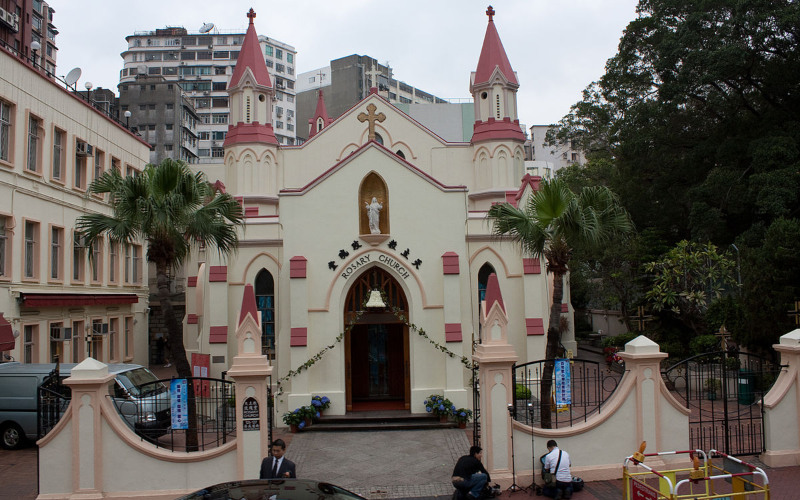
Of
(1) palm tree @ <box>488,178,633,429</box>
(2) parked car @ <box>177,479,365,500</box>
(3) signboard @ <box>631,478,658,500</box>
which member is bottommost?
(3) signboard @ <box>631,478,658,500</box>

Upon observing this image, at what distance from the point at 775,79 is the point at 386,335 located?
1864 cm

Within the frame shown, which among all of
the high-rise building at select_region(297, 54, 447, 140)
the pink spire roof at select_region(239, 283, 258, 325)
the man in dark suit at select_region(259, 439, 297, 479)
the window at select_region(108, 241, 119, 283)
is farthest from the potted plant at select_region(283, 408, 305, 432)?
the high-rise building at select_region(297, 54, 447, 140)

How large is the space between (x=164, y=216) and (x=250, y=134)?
13.3 m

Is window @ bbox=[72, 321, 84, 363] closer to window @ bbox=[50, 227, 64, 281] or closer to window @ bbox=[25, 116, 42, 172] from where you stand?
window @ bbox=[50, 227, 64, 281]

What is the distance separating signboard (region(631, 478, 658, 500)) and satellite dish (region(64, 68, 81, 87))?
23.2 meters

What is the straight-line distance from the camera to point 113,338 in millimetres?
28125

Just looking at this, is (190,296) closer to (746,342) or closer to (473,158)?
(473,158)

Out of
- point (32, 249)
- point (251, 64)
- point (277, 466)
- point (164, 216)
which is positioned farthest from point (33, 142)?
point (277, 466)

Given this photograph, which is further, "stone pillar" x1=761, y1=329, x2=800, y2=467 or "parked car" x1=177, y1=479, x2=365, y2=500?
"stone pillar" x1=761, y1=329, x2=800, y2=467

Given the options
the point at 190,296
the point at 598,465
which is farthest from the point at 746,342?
the point at 190,296

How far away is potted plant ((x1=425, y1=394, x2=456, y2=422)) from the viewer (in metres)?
17.2

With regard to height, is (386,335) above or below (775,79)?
below

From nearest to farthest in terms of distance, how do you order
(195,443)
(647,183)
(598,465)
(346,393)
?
(598,465)
(195,443)
(346,393)
(647,183)

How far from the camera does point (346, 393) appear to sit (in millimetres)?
18359
